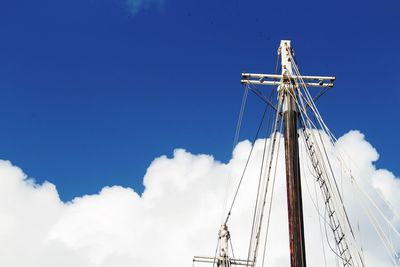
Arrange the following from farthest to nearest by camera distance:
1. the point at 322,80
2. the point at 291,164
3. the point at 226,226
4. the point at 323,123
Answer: the point at 226,226
the point at 322,80
the point at 323,123
the point at 291,164

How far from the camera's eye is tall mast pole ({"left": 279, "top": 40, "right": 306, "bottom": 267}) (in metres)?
17.8

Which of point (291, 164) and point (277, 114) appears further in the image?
point (277, 114)

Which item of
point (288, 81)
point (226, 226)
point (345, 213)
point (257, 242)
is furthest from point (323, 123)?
point (226, 226)

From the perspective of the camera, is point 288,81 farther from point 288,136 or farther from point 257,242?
point 257,242

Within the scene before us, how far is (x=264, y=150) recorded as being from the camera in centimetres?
2412

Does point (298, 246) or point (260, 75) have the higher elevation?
point (260, 75)

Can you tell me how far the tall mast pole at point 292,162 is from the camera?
1781 centimetres

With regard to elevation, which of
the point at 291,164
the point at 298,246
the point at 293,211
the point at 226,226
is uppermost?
the point at 226,226

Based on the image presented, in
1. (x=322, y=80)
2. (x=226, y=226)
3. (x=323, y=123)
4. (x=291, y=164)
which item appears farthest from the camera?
(x=226, y=226)

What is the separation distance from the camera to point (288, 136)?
2036 cm

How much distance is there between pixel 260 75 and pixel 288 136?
4.18 metres

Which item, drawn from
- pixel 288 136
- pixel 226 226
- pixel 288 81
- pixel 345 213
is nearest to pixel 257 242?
pixel 345 213

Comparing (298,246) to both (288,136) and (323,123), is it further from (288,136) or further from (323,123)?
(323,123)

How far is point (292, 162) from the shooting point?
1969 centimetres
